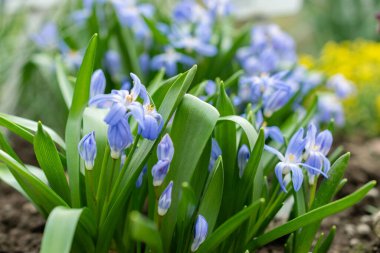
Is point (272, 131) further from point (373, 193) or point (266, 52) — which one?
point (373, 193)

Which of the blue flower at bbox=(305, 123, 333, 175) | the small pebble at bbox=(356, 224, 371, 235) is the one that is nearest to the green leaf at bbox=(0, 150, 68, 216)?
the blue flower at bbox=(305, 123, 333, 175)

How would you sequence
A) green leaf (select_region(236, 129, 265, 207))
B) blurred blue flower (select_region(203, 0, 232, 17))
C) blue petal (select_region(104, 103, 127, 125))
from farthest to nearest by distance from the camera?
1. blurred blue flower (select_region(203, 0, 232, 17))
2. green leaf (select_region(236, 129, 265, 207))
3. blue petal (select_region(104, 103, 127, 125))

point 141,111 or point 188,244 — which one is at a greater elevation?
point 141,111

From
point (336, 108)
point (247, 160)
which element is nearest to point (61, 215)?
point (247, 160)

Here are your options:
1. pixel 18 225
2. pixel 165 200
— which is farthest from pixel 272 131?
pixel 18 225

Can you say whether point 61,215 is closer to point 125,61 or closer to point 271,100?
point 271,100

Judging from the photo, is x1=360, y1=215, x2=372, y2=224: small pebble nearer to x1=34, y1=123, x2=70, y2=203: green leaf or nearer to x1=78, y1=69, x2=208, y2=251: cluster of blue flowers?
x1=78, y1=69, x2=208, y2=251: cluster of blue flowers
